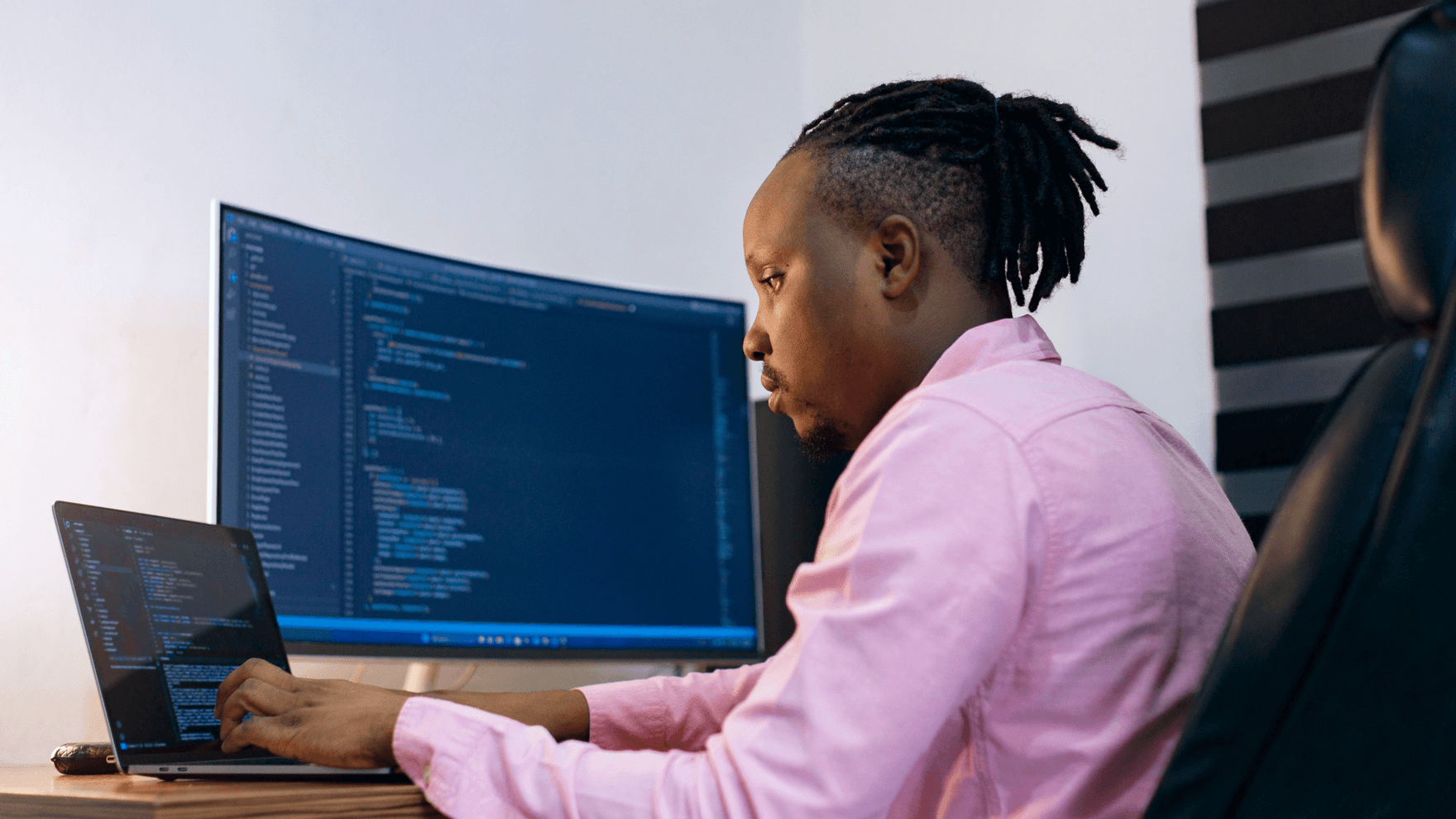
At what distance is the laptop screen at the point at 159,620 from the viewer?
83cm

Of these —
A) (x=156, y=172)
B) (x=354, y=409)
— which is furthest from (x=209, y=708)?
(x=156, y=172)

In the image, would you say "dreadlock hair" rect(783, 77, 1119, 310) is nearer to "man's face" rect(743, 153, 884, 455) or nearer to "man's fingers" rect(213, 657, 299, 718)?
"man's face" rect(743, 153, 884, 455)

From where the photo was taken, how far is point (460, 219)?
170 centimetres

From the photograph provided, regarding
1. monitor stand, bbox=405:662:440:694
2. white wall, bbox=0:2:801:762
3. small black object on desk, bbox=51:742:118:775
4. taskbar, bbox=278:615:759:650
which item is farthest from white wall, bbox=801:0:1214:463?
small black object on desk, bbox=51:742:118:775

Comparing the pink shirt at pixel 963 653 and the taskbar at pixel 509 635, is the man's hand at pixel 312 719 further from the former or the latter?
the taskbar at pixel 509 635

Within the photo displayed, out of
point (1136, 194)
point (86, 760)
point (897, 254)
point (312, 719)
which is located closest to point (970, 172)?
point (897, 254)

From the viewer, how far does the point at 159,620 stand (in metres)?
0.90

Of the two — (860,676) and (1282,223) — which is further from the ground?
(1282,223)

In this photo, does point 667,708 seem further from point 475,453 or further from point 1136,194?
point 1136,194

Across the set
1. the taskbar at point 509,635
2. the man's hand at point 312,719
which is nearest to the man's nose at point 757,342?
the man's hand at point 312,719

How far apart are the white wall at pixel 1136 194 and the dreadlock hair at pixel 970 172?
847 mm

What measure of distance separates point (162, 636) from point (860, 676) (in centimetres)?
54

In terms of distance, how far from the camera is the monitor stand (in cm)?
140

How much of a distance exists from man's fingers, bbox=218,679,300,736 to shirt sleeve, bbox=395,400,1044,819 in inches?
5.1
